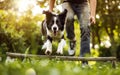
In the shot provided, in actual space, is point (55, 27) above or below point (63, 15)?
below

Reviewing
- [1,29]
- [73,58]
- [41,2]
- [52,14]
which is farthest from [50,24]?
[41,2]

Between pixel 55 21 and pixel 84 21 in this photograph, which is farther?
pixel 55 21

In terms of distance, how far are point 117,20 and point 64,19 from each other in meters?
23.6

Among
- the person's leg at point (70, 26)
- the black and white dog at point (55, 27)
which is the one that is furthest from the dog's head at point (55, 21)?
the person's leg at point (70, 26)

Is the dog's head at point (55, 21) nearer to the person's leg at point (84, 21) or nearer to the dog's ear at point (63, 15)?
the dog's ear at point (63, 15)

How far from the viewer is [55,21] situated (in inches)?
272

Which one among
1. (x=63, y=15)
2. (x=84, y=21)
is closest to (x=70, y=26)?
(x=63, y=15)

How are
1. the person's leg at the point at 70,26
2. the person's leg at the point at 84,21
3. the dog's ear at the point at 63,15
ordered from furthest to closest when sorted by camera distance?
the dog's ear at the point at 63,15, the person's leg at the point at 70,26, the person's leg at the point at 84,21

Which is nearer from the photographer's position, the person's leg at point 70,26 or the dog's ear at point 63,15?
the person's leg at point 70,26

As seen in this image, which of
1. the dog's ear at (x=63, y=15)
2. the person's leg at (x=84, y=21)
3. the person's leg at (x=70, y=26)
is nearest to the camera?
the person's leg at (x=84, y=21)

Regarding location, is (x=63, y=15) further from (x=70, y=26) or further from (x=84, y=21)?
(x=84, y=21)

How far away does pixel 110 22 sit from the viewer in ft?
100

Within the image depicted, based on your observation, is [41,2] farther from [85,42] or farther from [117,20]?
[85,42]

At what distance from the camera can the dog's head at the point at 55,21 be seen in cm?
691
